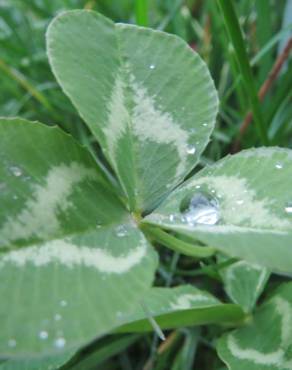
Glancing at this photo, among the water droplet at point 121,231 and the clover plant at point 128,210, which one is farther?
the water droplet at point 121,231

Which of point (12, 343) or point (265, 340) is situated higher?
point (12, 343)

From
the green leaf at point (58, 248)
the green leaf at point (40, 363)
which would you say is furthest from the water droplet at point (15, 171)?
the green leaf at point (40, 363)

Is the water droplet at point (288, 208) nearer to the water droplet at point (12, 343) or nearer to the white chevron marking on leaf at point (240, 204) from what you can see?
the white chevron marking on leaf at point (240, 204)

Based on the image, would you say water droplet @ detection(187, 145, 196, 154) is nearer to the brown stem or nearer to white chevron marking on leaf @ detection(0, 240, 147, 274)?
white chevron marking on leaf @ detection(0, 240, 147, 274)

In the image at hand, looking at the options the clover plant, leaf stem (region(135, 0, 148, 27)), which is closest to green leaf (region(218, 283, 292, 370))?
the clover plant

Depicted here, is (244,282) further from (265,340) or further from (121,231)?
(121,231)

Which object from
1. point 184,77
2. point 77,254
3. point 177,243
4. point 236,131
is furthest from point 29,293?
point 236,131

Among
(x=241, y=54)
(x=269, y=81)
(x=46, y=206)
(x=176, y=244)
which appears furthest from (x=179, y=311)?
(x=269, y=81)
